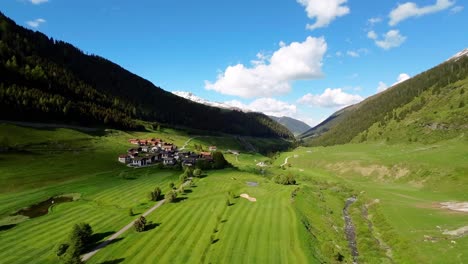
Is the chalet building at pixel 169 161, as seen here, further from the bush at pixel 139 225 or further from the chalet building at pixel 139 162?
the bush at pixel 139 225

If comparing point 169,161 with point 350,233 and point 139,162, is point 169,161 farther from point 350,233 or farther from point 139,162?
point 350,233

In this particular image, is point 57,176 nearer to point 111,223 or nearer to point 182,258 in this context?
point 111,223

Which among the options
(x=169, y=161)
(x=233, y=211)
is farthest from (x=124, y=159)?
(x=233, y=211)

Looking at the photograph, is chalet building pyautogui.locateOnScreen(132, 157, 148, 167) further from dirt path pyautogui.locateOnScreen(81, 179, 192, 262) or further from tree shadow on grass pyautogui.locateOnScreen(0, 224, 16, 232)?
tree shadow on grass pyautogui.locateOnScreen(0, 224, 16, 232)

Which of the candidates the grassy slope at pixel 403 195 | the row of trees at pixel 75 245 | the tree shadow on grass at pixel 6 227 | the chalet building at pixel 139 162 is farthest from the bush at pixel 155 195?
the chalet building at pixel 139 162

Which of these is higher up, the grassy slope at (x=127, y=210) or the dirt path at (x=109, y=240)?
the grassy slope at (x=127, y=210)

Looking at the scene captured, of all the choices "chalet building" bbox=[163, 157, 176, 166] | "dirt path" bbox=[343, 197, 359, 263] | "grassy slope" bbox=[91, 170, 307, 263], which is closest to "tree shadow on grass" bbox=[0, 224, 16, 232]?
"grassy slope" bbox=[91, 170, 307, 263]
